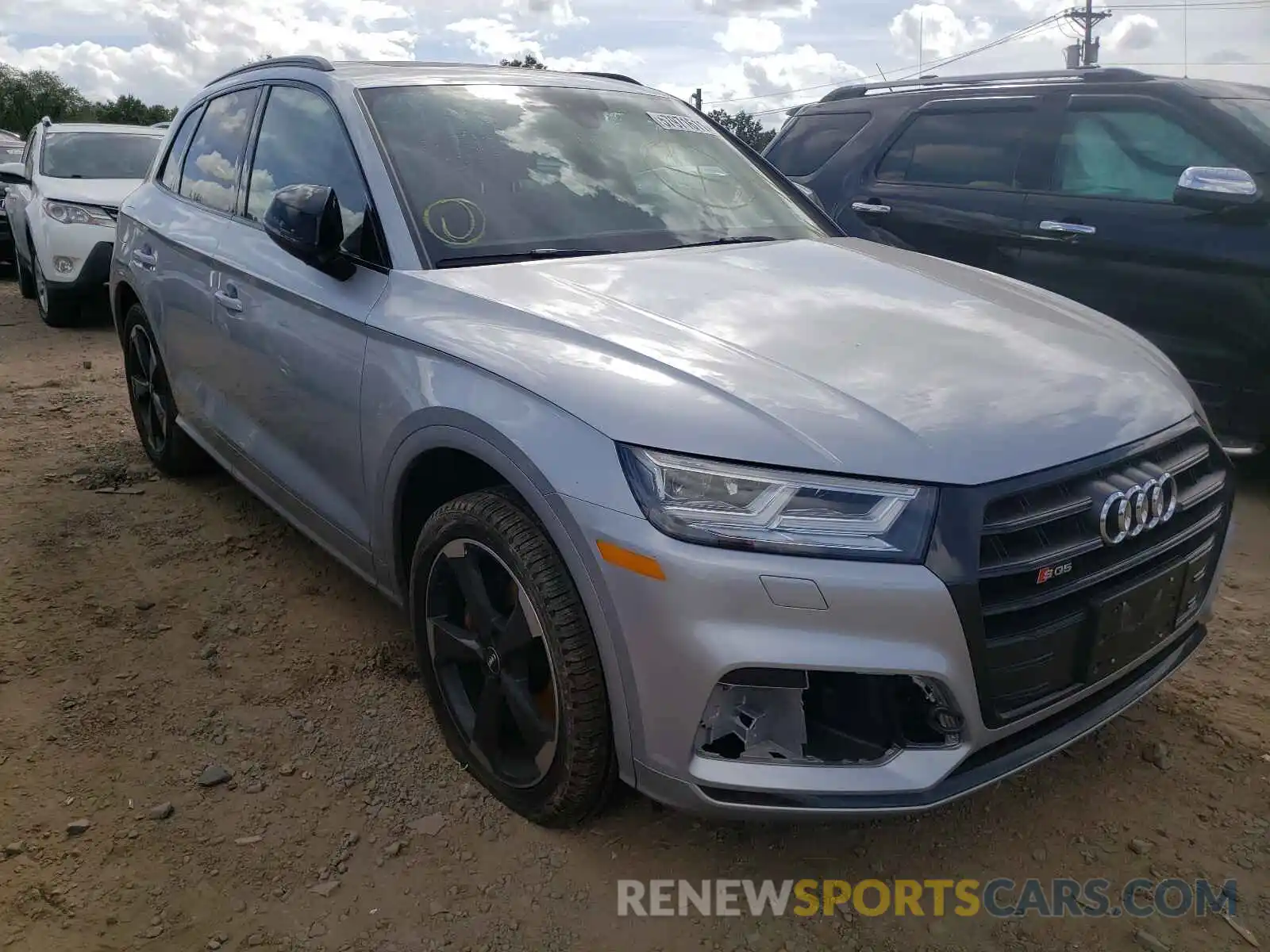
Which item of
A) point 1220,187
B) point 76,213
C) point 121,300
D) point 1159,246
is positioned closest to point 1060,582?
point 1220,187

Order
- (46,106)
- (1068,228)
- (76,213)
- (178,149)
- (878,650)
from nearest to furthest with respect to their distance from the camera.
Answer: (878,650) < (178,149) < (1068,228) < (76,213) < (46,106)

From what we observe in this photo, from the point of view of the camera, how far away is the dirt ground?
2.14 meters

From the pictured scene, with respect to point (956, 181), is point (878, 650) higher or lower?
lower

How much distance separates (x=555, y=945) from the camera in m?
2.10

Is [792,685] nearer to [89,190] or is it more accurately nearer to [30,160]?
[89,190]

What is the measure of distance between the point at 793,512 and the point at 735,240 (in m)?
1.45

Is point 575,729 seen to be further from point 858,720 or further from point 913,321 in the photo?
point 913,321

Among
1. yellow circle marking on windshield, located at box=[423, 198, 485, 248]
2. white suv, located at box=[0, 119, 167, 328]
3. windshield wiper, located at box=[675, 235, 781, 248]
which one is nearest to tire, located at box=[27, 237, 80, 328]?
white suv, located at box=[0, 119, 167, 328]

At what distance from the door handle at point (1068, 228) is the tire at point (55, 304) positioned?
757 centimetres

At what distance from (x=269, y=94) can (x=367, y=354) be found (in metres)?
1.49

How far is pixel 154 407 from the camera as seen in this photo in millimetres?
4688

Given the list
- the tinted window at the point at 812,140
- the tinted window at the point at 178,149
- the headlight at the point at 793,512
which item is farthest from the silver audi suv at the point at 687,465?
the tinted window at the point at 812,140

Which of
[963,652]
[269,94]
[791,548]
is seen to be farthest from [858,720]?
[269,94]

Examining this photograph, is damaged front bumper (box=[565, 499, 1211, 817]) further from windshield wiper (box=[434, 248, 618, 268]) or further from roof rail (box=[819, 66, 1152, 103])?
roof rail (box=[819, 66, 1152, 103])
